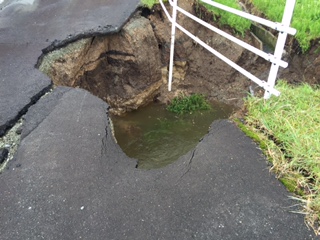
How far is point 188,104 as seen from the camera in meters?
6.07

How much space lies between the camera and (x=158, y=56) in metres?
6.07

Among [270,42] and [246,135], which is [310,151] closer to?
[246,135]

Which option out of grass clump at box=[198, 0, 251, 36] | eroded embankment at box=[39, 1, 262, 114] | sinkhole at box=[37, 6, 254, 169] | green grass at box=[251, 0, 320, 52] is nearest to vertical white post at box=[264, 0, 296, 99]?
sinkhole at box=[37, 6, 254, 169]

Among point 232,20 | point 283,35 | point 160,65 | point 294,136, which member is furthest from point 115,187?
point 232,20

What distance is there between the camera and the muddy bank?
535 cm

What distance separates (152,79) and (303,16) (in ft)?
9.66

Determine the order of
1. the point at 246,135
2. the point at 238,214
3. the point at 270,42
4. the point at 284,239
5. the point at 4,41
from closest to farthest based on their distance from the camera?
the point at 284,239
the point at 238,214
the point at 246,135
the point at 4,41
the point at 270,42

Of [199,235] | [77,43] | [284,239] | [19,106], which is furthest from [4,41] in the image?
[284,239]

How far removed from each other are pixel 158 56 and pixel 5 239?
4.65 m

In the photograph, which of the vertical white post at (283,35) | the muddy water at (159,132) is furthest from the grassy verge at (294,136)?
the muddy water at (159,132)

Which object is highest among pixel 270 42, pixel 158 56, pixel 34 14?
pixel 34 14

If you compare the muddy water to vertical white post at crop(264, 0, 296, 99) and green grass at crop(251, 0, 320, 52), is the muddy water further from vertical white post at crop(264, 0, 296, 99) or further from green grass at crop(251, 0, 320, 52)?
vertical white post at crop(264, 0, 296, 99)

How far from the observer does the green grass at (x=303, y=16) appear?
4.95m

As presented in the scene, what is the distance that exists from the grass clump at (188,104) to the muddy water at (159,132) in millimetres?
126
